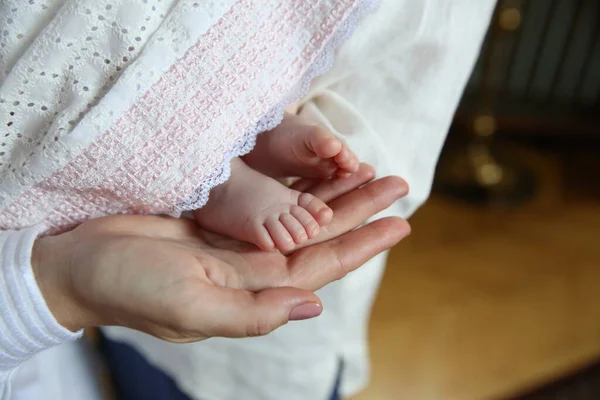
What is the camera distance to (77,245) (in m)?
0.41

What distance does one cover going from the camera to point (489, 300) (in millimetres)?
1140

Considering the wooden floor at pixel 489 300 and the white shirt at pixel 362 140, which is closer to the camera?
the white shirt at pixel 362 140

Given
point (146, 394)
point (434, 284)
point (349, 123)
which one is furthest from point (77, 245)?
point (434, 284)

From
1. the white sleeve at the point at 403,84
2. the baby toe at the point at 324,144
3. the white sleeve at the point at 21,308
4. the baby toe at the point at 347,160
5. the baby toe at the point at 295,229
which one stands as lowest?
the white sleeve at the point at 21,308

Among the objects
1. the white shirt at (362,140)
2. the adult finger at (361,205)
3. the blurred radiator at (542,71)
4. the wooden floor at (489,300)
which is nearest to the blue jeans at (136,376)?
the white shirt at (362,140)

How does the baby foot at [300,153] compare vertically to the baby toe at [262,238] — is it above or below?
above

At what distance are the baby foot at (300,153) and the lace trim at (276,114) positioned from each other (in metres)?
0.02

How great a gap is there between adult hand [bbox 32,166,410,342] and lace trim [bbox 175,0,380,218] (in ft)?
0.13

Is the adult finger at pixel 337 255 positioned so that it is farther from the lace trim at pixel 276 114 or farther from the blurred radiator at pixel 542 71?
the blurred radiator at pixel 542 71

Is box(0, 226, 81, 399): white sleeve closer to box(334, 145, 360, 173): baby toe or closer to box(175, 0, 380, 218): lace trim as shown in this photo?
box(175, 0, 380, 218): lace trim

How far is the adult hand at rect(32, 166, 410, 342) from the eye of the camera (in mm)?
359

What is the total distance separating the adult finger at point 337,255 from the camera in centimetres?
41

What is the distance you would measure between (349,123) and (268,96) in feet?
0.36

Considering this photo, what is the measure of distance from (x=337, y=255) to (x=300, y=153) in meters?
0.09
